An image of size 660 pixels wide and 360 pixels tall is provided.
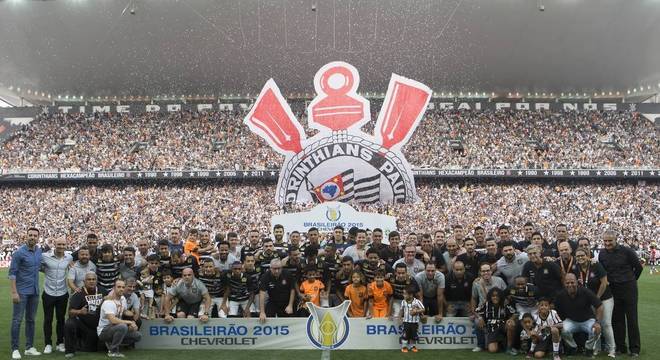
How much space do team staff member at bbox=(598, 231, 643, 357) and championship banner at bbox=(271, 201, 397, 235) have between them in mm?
5221

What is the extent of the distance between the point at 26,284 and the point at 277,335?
333 centimetres

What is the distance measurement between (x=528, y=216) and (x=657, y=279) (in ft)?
42.6

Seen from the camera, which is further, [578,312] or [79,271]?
[79,271]

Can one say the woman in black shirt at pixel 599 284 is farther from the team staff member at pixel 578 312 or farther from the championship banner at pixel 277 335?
the championship banner at pixel 277 335

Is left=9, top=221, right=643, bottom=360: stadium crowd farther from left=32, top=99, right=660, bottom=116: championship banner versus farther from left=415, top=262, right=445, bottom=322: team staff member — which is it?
left=32, top=99, right=660, bottom=116: championship banner

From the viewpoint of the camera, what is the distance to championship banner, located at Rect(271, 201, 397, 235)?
13266 millimetres

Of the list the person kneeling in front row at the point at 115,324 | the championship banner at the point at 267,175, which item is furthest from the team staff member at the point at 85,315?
the championship banner at the point at 267,175

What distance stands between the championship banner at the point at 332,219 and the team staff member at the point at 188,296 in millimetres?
4055

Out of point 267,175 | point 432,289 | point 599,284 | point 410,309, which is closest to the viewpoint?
point 599,284

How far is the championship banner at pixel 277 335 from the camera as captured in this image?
351 inches

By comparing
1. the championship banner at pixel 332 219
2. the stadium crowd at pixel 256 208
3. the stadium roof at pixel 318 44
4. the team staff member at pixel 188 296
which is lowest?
the team staff member at pixel 188 296

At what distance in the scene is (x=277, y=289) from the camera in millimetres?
9336

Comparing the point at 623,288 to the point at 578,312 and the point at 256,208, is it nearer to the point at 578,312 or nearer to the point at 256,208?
the point at 578,312

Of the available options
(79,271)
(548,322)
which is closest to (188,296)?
(79,271)
